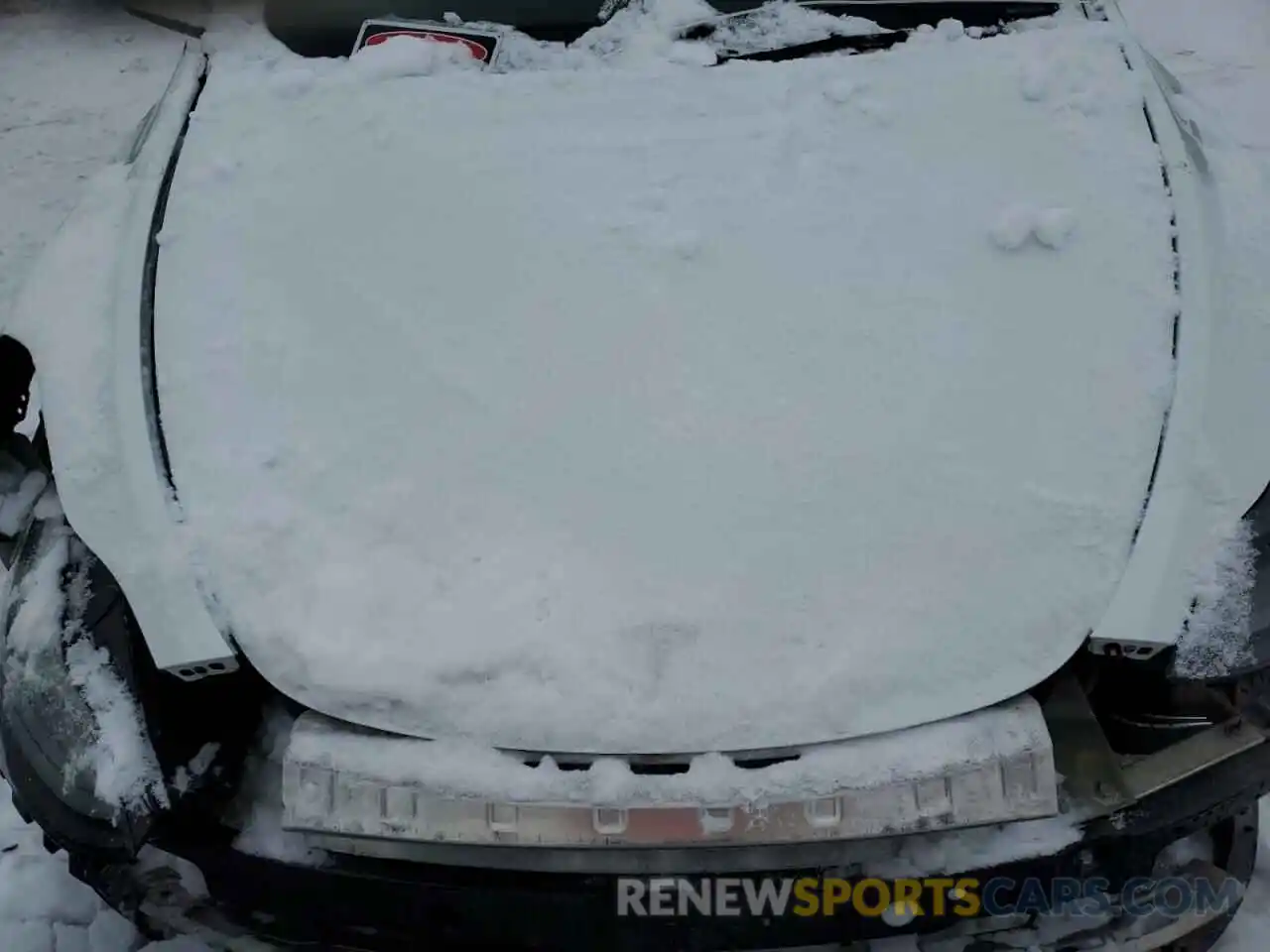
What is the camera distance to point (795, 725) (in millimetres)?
1671

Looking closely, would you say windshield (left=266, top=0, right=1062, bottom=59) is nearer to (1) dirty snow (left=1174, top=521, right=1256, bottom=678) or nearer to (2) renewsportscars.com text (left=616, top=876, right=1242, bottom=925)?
(1) dirty snow (left=1174, top=521, right=1256, bottom=678)

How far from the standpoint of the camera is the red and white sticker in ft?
8.54

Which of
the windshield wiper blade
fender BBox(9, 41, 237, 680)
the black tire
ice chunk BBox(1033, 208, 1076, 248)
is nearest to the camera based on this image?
fender BBox(9, 41, 237, 680)

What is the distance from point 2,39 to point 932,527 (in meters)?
5.06

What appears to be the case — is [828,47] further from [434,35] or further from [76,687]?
[76,687]

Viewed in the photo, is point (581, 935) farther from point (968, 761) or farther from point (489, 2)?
point (489, 2)

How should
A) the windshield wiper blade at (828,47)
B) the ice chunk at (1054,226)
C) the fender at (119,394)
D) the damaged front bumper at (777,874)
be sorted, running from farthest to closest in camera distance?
the windshield wiper blade at (828,47), the ice chunk at (1054,226), the fender at (119,394), the damaged front bumper at (777,874)

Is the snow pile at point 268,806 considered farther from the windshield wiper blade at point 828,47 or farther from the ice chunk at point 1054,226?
the windshield wiper blade at point 828,47

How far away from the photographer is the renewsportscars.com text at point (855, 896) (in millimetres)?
1674

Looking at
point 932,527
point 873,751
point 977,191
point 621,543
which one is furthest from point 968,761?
point 977,191

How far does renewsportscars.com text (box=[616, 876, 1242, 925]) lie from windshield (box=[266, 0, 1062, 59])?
1.61 meters

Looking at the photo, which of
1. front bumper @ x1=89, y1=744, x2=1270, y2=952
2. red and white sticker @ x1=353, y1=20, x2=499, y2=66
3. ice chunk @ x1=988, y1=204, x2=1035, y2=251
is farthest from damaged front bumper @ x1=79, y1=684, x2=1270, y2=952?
red and white sticker @ x1=353, y1=20, x2=499, y2=66

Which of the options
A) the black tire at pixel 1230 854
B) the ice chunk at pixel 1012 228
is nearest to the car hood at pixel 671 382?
the ice chunk at pixel 1012 228

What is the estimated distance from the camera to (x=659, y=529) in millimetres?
1829
